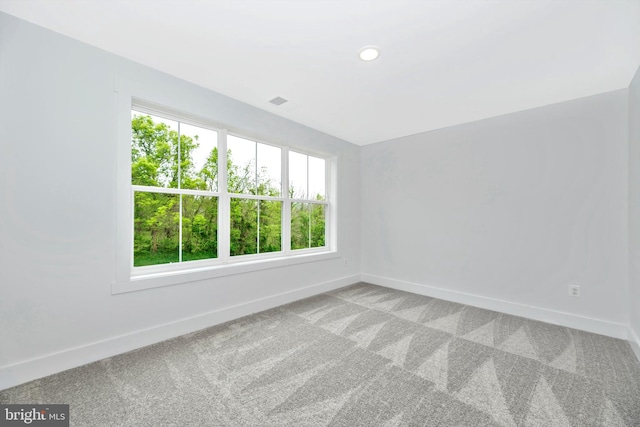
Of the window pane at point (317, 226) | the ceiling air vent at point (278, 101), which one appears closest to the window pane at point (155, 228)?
the ceiling air vent at point (278, 101)

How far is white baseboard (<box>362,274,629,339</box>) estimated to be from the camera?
8.58 ft

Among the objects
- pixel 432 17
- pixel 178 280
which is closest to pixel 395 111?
pixel 432 17

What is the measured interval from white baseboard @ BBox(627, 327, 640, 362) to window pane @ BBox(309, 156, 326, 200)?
373 cm

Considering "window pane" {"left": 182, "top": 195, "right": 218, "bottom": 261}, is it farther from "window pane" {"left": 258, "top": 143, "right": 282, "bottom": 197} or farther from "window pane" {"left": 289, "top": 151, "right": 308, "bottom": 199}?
"window pane" {"left": 289, "top": 151, "right": 308, "bottom": 199}

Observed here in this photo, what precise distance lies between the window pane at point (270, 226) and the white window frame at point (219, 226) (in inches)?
2.3

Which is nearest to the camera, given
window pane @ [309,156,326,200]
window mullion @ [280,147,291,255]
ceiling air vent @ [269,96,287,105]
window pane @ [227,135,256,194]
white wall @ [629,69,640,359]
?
white wall @ [629,69,640,359]

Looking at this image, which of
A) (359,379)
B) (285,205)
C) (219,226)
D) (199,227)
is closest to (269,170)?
(285,205)

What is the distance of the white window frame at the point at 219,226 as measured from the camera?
2170 mm

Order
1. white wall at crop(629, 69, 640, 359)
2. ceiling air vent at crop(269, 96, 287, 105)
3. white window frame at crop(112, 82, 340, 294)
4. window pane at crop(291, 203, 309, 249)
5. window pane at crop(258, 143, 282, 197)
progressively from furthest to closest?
window pane at crop(291, 203, 309, 249)
window pane at crop(258, 143, 282, 197)
ceiling air vent at crop(269, 96, 287, 105)
white wall at crop(629, 69, 640, 359)
white window frame at crop(112, 82, 340, 294)

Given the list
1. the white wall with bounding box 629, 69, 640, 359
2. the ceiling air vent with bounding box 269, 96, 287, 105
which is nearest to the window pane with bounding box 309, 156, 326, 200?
the ceiling air vent with bounding box 269, 96, 287, 105

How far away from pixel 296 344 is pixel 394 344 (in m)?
0.92

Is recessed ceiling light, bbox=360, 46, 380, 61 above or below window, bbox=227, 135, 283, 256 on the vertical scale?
above

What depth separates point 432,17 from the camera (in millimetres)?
1697

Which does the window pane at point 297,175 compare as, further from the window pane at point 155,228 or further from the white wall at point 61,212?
the white wall at point 61,212
